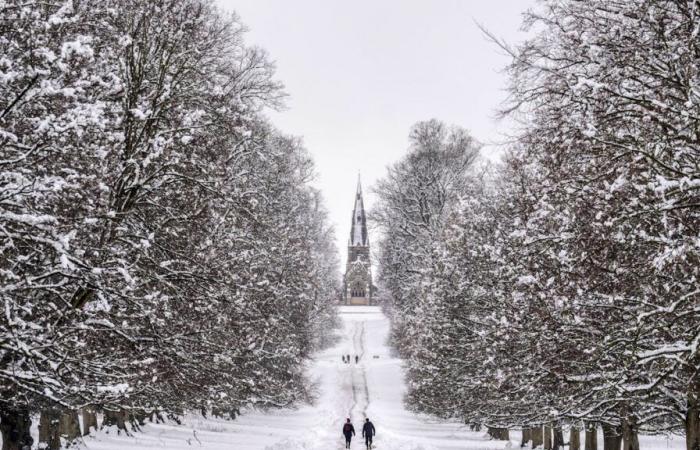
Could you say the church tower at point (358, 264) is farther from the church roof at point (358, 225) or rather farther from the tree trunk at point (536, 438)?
the tree trunk at point (536, 438)

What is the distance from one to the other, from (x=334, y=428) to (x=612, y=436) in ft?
54.2

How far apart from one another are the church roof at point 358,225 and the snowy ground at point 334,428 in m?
48.6

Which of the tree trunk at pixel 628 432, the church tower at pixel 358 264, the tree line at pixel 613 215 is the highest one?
the church tower at pixel 358 264

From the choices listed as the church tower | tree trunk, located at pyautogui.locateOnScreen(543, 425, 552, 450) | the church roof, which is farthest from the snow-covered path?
the church tower

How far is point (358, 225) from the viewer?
341ft

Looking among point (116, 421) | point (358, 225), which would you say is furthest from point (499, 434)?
point (358, 225)

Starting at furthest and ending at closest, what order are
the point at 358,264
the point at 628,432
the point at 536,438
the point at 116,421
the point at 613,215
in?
→ the point at 358,264 < the point at 536,438 < the point at 116,421 < the point at 628,432 < the point at 613,215

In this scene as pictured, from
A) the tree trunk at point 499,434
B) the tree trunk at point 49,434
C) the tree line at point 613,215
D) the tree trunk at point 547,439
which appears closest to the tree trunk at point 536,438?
the tree trunk at point 547,439

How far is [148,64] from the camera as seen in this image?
11.8 meters

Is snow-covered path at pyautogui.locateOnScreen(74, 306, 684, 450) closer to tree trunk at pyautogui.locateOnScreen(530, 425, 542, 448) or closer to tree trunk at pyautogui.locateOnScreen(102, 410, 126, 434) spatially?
tree trunk at pyautogui.locateOnScreen(102, 410, 126, 434)

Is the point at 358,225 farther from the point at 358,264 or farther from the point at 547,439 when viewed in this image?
the point at 547,439

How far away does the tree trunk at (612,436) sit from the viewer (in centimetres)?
1373

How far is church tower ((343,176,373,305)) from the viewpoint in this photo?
338ft

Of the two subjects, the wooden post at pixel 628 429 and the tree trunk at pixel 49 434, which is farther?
the tree trunk at pixel 49 434
